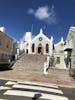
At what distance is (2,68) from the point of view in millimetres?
26172

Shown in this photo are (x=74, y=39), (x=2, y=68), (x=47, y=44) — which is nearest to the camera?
(x=2, y=68)

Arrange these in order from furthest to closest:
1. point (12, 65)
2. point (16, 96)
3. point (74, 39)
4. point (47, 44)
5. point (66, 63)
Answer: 1. point (47, 44)
2. point (66, 63)
3. point (74, 39)
4. point (12, 65)
5. point (16, 96)

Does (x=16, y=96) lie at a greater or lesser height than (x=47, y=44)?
lesser

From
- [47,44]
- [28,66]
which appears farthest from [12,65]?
[47,44]

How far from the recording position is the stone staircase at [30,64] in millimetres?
29078

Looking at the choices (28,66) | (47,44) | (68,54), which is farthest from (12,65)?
(47,44)

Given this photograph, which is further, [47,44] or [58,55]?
[47,44]

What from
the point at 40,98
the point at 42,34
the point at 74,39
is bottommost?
the point at 40,98

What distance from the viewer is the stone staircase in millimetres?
29078

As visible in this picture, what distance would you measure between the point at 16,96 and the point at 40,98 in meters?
1.35

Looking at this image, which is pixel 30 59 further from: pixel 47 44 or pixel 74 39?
pixel 47 44

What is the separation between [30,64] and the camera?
106 feet

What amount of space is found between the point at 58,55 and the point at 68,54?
462 centimetres

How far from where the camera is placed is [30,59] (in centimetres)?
3572
